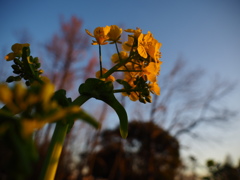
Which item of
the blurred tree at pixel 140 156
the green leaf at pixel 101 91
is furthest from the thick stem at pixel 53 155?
the blurred tree at pixel 140 156

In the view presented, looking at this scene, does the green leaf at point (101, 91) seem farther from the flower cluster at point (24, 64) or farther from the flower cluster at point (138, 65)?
the flower cluster at point (24, 64)

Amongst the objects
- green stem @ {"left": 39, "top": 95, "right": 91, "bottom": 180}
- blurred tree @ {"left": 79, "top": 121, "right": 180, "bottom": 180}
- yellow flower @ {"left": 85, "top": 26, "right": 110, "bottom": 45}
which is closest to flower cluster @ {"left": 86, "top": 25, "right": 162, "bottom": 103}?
yellow flower @ {"left": 85, "top": 26, "right": 110, "bottom": 45}

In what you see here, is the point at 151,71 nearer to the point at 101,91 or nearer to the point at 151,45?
the point at 151,45

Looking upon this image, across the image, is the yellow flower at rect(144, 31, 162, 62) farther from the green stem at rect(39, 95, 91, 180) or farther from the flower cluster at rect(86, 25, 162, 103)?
the green stem at rect(39, 95, 91, 180)

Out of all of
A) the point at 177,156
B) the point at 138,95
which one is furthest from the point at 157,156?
the point at 138,95

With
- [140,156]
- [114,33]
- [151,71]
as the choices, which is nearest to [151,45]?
[151,71]

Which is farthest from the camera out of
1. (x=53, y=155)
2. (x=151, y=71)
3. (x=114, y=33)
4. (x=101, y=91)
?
(x=114, y=33)
